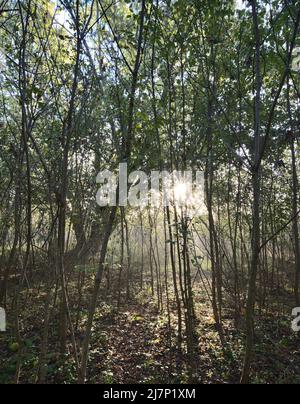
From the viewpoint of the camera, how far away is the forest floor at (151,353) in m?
3.71

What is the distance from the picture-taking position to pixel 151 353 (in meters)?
4.39

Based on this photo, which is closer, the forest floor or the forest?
the forest

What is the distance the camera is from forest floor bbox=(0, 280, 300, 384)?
371 centimetres

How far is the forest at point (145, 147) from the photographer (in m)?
2.57

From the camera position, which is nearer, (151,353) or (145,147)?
(145,147)

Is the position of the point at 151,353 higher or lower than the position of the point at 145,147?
lower

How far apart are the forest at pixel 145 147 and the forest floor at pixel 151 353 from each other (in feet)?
0.08

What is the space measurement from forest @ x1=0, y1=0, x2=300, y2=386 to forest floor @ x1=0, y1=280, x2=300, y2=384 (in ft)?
0.08

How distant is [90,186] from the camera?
170 inches

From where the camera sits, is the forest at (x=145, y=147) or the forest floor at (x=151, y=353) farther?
the forest floor at (x=151, y=353)

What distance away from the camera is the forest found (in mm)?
2574

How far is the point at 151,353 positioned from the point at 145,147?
3163 millimetres
